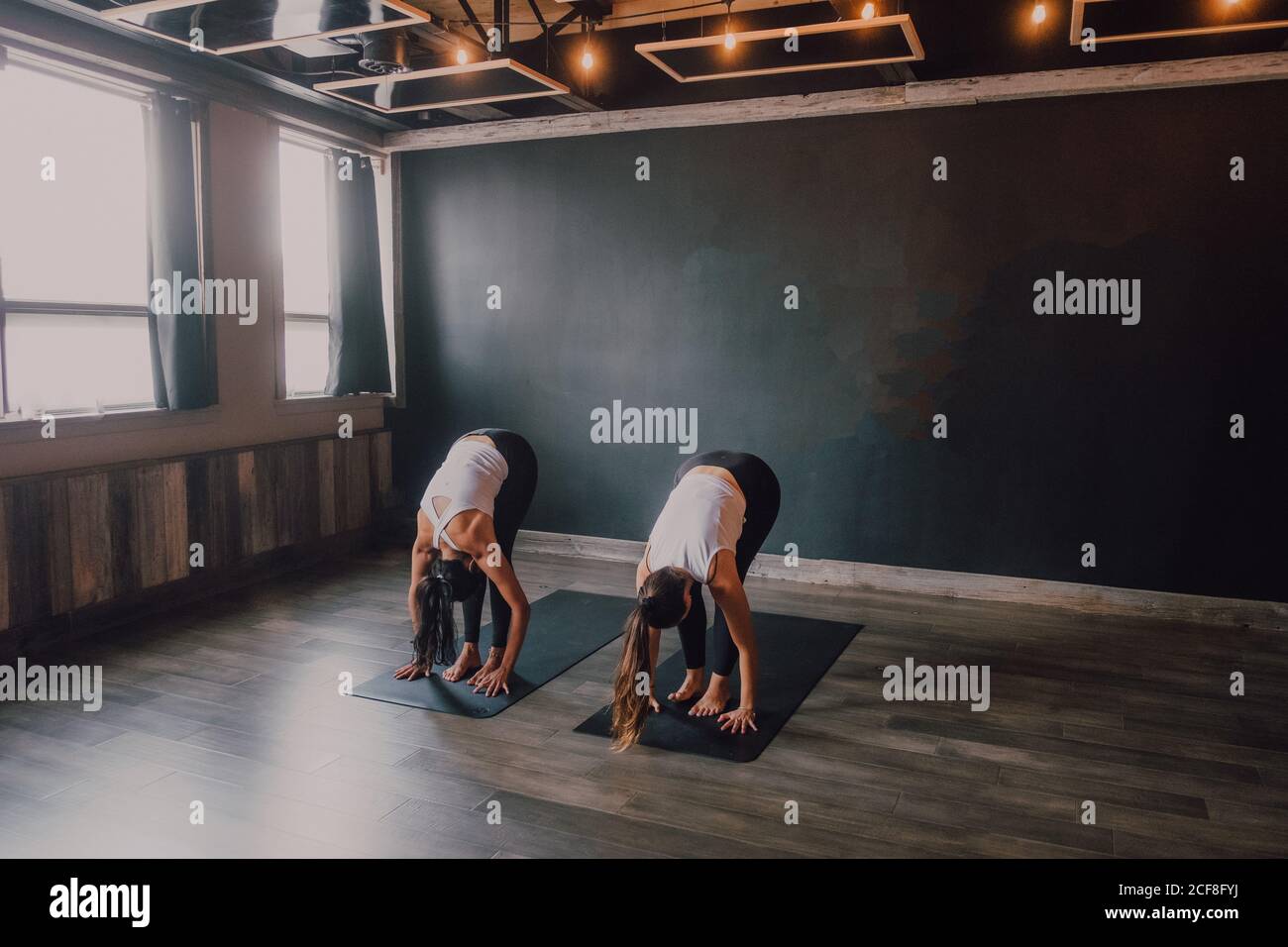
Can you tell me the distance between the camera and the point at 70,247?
14.3 feet

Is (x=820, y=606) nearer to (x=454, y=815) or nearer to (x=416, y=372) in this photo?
(x=454, y=815)

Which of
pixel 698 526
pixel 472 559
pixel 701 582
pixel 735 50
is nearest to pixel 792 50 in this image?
pixel 735 50

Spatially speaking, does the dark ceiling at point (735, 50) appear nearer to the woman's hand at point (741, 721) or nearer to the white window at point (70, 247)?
the white window at point (70, 247)

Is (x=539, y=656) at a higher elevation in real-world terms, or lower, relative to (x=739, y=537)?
lower

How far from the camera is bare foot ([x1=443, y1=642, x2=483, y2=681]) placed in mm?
3854

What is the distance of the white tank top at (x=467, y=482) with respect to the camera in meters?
3.48

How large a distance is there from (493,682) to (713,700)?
0.88m

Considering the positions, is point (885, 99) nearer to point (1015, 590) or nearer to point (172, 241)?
point (1015, 590)

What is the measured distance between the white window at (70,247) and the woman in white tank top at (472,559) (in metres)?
2.06

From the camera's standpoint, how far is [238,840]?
2.60 metres

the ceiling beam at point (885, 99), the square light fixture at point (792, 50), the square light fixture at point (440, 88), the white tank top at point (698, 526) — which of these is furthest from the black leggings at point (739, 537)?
the ceiling beam at point (885, 99)

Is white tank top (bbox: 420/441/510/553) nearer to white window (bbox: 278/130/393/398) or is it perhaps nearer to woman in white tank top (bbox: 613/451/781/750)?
woman in white tank top (bbox: 613/451/781/750)
